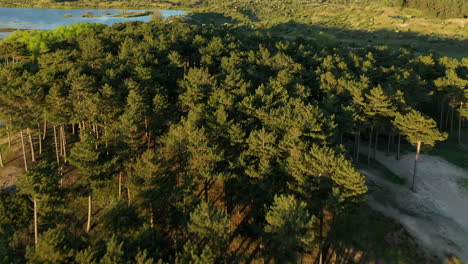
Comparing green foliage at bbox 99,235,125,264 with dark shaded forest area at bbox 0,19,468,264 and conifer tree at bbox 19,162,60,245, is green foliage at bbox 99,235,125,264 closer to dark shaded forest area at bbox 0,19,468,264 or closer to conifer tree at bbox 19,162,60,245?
dark shaded forest area at bbox 0,19,468,264

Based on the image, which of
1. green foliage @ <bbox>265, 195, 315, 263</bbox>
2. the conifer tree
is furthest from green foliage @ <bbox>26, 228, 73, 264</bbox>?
green foliage @ <bbox>265, 195, 315, 263</bbox>

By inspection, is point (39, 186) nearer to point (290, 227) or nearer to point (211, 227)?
point (211, 227)

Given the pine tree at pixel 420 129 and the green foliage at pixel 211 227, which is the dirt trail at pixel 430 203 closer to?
the pine tree at pixel 420 129

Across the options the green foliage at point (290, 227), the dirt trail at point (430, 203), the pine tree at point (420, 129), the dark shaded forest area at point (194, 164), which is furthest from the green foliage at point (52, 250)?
the pine tree at point (420, 129)

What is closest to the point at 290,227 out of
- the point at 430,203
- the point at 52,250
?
the point at 52,250

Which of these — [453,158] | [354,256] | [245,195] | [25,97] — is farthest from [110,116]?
[453,158]
